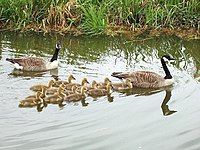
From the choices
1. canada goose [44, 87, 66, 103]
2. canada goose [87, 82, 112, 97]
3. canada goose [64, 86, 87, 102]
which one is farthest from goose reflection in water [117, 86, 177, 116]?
canada goose [44, 87, 66, 103]

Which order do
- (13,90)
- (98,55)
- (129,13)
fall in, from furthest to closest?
(129,13), (98,55), (13,90)

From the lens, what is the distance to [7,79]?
1074cm

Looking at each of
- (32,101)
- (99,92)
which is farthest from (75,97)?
(32,101)

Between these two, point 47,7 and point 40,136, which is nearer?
point 40,136

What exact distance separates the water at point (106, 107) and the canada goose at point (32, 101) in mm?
154

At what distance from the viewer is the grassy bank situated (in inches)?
577

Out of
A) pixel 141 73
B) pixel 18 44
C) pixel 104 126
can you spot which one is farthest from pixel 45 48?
pixel 104 126

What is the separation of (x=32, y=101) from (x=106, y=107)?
1265 millimetres

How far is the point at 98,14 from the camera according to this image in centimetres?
1446

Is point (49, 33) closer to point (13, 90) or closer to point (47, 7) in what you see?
point (47, 7)

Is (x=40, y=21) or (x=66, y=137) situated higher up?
(x=40, y=21)

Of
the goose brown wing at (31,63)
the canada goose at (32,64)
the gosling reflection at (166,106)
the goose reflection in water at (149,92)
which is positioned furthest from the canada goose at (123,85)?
the goose brown wing at (31,63)

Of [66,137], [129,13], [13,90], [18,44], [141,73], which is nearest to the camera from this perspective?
[66,137]

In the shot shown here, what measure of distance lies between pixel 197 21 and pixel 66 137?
8.01 metres
